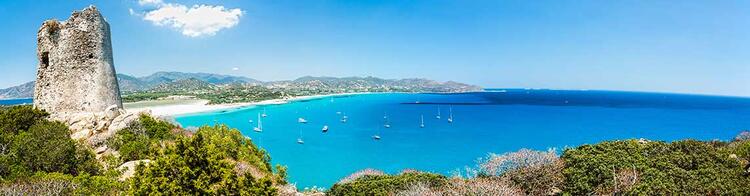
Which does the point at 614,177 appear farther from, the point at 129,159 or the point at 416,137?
the point at 416,137

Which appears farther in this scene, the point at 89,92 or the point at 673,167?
the point at 89,92

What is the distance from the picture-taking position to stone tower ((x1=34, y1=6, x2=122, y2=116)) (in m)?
19.5

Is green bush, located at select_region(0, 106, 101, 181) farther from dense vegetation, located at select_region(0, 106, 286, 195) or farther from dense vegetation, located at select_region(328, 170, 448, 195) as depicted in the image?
dense vegetation, located at select_region(328, 170, 448, 195)

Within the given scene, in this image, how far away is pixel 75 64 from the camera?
768 inches

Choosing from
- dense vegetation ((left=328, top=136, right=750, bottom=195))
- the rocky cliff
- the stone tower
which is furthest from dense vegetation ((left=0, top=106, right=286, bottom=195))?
dense vegetation ((left=328, top=136, right=750, bottom=195))

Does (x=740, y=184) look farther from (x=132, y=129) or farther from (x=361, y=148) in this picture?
(x=361, y=148)

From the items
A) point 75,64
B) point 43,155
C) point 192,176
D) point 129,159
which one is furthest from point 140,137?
point 192,176

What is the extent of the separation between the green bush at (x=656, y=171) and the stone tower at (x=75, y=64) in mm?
21322

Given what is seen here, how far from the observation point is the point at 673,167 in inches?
647

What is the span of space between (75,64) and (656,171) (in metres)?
25.0

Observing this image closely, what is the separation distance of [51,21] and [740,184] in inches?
1140

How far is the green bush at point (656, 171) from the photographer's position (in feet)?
47.0

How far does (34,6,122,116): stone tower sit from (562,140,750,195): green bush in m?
21.3

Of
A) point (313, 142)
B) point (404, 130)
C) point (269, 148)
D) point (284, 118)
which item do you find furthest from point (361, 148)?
point (284, 118)
